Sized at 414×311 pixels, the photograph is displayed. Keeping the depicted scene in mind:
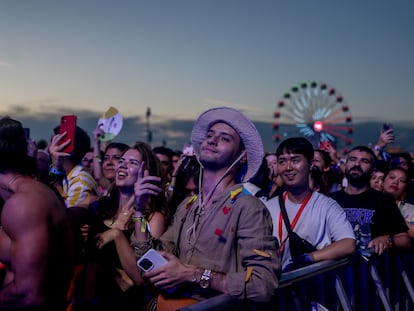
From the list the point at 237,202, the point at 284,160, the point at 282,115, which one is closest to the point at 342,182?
the point at 284,160

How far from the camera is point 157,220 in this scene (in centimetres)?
328

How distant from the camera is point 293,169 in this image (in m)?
4.04

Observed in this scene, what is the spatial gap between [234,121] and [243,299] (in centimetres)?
105

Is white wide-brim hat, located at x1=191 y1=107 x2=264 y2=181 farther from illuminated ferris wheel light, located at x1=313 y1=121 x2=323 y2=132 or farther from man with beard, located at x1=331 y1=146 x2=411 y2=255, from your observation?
illuminated ferris wheel light, located at x1=313 y1=121 x2=323 y2=132

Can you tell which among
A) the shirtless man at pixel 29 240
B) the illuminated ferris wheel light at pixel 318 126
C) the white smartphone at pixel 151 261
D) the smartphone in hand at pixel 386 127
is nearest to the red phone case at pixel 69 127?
the shirtless man at pixel 29 240

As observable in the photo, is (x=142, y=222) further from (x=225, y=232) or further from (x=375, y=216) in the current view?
(x=375, y=216)

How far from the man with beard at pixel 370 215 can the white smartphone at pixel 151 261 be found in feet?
7.29

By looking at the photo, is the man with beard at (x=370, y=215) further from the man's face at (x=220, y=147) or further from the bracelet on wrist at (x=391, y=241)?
the man's face at (x=220, y=147)

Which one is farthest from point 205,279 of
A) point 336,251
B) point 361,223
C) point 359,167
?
point 359,167

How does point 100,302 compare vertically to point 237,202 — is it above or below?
below

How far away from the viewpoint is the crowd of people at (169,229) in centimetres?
229

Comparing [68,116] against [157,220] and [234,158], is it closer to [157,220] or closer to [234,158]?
[157,220]

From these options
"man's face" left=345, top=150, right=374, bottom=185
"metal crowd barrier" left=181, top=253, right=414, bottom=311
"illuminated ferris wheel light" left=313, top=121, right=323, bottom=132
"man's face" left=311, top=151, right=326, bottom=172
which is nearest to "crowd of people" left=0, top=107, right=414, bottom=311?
"metal crowd barrier" left=181, top=253, right=414, bottom=311

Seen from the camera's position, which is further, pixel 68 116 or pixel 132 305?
pixel 68 116
